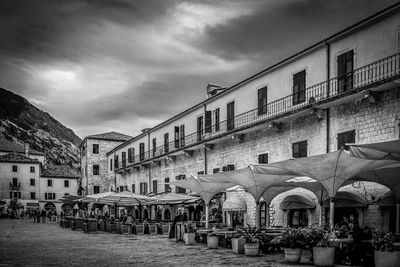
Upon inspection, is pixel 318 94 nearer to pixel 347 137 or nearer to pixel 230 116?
pixel 347 137

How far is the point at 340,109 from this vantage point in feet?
61.0

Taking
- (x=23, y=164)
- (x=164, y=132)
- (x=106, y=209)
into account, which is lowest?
(x=106, y=209)

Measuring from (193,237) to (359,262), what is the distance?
8.67m

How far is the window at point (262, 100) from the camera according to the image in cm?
2418

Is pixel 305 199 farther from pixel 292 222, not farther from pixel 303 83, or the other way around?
pixel 303 83

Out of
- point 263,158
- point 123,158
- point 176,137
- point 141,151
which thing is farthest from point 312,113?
point 123,158

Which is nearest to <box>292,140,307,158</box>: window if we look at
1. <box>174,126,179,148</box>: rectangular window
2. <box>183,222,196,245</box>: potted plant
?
<box>183,222,196,245</box>: potted plant

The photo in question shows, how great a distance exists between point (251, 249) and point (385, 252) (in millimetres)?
4583

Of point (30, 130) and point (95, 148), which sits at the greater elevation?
point (30, 130)

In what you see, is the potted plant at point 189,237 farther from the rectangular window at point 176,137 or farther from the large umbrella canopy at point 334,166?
the rectangular window at point 176,137

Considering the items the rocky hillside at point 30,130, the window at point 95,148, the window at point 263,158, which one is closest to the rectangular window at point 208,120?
the window at point 263,158

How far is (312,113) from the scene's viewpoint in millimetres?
19984

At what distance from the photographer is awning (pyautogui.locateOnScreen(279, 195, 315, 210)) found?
1970 centimetres

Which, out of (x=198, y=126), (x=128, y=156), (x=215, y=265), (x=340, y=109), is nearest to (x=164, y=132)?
(x=198, y=126)
